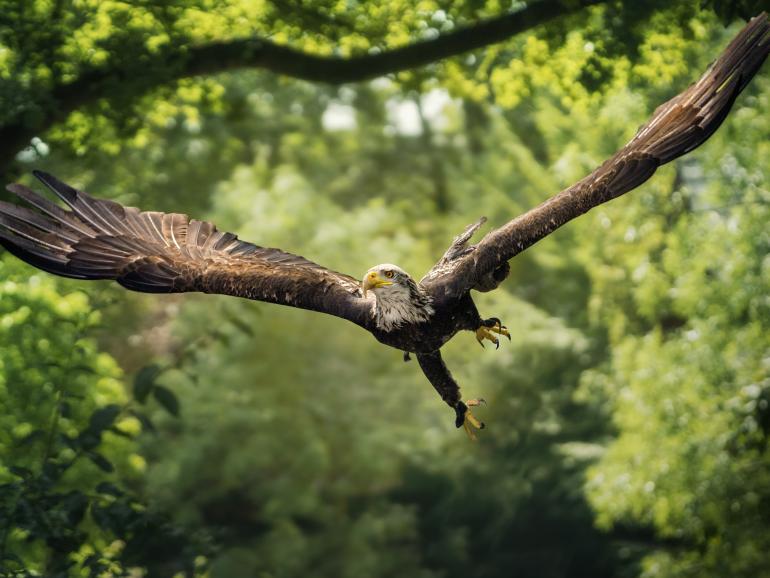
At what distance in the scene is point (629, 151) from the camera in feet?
26.7

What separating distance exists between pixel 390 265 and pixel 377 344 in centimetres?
1324

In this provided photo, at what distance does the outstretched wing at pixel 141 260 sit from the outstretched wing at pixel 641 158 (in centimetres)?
84

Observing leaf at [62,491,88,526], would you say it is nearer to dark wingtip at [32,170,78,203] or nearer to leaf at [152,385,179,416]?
leaf at [152,385,179,416]

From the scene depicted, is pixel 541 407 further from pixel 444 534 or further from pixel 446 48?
pixel 446 48

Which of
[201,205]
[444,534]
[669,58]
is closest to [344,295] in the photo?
[669,58]

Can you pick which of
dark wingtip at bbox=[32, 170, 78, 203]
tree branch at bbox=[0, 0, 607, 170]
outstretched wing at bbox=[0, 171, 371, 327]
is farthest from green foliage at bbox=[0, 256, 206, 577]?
dark wingtip at bbox=[32, 170, 78, 203]

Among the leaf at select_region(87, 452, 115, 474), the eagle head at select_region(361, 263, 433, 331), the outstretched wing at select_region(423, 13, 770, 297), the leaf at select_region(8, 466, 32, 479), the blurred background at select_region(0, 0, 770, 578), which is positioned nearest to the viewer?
the outstretched wing at select_region(423, 13, 770, 297)

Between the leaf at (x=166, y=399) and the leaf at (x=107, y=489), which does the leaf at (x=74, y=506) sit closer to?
the leaf at (x=107, y=489)

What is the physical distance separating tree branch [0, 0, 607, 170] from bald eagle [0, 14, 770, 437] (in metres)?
2.81

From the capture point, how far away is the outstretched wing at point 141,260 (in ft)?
27.8

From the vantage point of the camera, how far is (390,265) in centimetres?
813

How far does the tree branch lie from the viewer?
12047 millimetres

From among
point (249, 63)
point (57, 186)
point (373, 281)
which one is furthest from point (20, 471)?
point (249, 63)

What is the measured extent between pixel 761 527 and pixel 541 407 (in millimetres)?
6374
